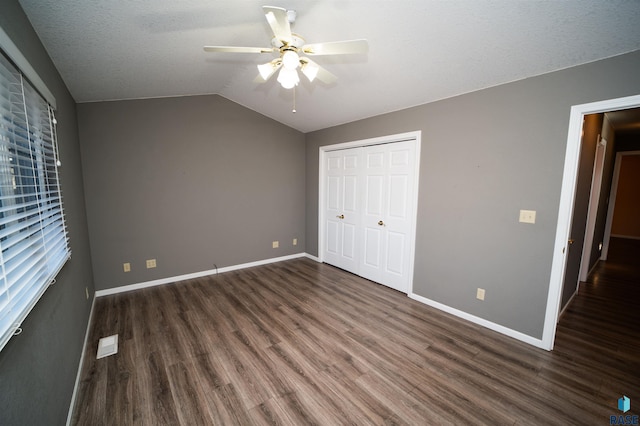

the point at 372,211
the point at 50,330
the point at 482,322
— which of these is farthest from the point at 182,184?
the point at 482,322

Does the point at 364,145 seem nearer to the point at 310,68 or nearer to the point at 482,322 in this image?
the point at 310,68

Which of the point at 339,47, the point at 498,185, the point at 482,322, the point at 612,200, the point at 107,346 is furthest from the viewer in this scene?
the point at 612,200

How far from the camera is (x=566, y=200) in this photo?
7.06ft

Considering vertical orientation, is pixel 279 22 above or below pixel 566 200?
above

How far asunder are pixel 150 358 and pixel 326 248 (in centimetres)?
314

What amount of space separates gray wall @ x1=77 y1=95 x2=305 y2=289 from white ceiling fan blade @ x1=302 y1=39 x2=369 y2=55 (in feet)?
9.30

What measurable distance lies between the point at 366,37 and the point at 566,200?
221cm

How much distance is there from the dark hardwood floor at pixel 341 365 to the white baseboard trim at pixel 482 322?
8 cm

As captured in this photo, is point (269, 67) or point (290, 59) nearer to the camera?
point (290, 59)

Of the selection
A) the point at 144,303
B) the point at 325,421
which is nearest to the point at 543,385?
the point at 325,421

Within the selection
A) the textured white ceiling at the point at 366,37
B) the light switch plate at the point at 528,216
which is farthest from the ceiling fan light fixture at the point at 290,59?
the light switch plate at the point at 528,216

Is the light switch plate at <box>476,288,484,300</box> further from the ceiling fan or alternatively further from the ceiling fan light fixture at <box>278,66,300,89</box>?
the ceiling fan light fixture at <box>278,66,300,89</box>

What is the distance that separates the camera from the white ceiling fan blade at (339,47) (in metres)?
1.57

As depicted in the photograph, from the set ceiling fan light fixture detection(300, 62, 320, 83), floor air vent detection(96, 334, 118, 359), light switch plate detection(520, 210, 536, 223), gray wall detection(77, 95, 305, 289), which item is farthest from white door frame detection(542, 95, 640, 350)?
floor air vent detection(96, 334, 118, 359)
